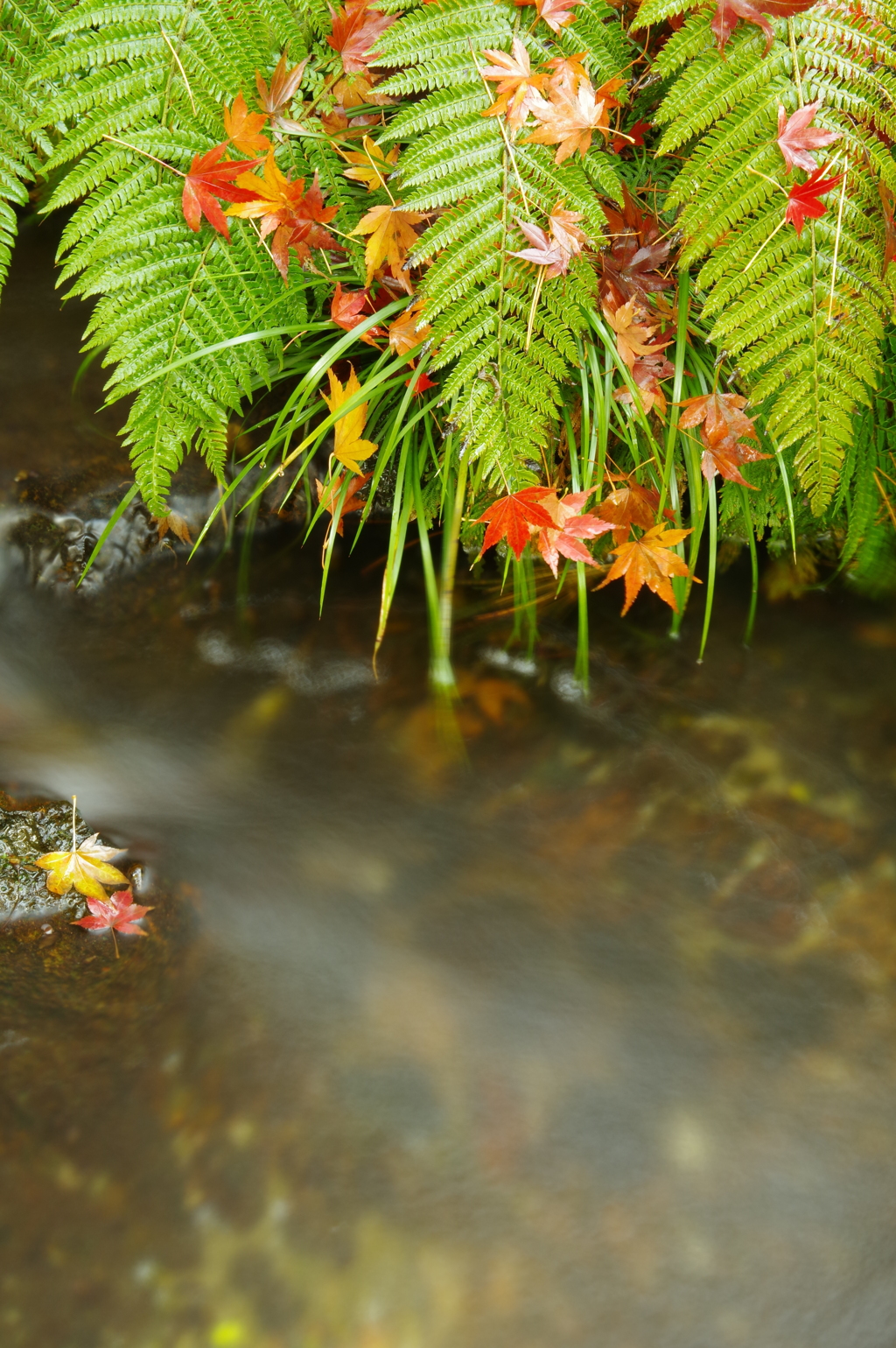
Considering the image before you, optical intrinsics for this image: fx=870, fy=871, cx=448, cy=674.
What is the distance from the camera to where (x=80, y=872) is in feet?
5.08

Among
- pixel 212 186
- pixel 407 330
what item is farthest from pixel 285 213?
pixel 407 330

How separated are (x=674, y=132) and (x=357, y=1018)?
4.90ft

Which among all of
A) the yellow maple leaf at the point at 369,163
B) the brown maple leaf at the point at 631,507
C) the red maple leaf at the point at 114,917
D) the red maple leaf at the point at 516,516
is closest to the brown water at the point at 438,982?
the red maple leaf at the point at 114,917

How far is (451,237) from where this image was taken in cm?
136

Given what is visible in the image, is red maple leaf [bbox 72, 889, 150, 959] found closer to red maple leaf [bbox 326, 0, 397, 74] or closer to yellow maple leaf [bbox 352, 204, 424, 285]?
yellow maple leaf [bbox 352, 204, 424, 285]

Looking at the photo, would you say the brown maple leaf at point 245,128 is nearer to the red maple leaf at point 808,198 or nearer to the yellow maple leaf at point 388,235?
the yellow maple leaf at point 388,235

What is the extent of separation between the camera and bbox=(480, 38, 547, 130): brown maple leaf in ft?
4.21

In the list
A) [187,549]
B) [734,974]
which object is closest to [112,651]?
[187,549]

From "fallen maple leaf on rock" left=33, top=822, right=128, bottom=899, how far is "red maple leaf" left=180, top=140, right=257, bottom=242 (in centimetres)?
110

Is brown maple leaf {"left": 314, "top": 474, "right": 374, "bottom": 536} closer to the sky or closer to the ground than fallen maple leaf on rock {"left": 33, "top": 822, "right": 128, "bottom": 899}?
closer to the sky

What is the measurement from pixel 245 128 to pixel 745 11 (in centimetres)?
77

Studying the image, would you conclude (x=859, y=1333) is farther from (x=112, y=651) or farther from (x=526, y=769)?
(x=112, y=651)

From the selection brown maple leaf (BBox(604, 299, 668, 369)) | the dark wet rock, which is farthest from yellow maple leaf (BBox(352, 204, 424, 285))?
the dark wet rock

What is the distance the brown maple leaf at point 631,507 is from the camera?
1.68m
